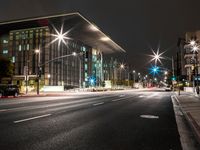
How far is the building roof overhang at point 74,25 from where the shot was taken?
7738 centimetres

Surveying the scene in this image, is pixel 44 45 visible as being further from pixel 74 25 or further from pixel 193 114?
pixel 193 114

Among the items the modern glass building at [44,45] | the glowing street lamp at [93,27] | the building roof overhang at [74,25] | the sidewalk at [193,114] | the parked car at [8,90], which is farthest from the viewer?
the glowing street lamp at [93,27]

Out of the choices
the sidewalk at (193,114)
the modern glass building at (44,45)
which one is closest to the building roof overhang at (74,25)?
the modern glass building at (44,45)

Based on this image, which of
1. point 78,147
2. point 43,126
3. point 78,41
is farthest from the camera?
point 78,41

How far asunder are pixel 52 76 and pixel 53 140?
76.0m

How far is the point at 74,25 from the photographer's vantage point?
278 ft

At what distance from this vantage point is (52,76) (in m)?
81.1

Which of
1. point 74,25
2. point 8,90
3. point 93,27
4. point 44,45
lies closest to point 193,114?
point 8,90

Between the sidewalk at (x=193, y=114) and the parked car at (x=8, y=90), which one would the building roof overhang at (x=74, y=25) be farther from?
the sidewalk at (x=193, y=114)

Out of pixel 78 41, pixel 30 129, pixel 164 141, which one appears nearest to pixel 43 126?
pixel 30 129

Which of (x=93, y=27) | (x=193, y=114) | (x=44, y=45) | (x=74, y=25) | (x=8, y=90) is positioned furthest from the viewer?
A: (x=93, y=27)

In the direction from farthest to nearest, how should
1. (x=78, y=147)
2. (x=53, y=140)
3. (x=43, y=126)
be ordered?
1. (x=43, y=126)
2. (x=53, y=140)
3. (x=78, y=147)

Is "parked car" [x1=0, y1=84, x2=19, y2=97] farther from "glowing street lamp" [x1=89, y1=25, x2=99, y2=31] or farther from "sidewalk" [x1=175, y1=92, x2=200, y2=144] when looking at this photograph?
"glowing street lamp" [x1=89, y1=25, x2=99, y2=31]

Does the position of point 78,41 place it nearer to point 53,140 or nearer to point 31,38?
point 31,38
